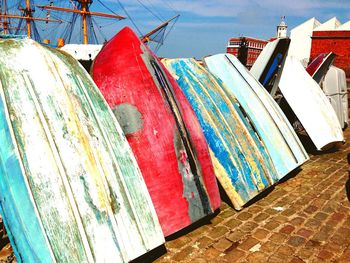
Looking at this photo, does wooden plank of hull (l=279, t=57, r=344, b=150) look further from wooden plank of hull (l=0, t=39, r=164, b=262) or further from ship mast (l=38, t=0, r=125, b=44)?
ship mast (l=38, t=0, r=125, b=44)

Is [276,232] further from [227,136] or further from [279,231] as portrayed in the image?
[227,136]

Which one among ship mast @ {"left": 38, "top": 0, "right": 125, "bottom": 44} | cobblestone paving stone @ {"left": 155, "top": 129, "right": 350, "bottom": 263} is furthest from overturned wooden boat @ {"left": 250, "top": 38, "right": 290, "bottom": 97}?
ship mast @ {"left": 38, "top": 0, "right": 125, "bottom": 44}

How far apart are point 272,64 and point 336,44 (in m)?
12.7

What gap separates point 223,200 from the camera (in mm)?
3219

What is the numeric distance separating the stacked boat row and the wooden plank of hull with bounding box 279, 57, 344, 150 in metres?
1.43

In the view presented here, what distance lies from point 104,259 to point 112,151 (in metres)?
0.76

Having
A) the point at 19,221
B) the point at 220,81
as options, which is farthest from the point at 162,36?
the point at 19,221

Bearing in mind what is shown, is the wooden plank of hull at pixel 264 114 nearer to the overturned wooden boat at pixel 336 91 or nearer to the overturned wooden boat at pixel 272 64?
the overturned wooden boat at pixel 272 64

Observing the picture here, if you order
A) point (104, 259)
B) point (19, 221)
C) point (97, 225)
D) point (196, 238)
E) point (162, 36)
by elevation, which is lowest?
point (196, 238)

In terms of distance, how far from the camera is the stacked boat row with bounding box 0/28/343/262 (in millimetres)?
1832

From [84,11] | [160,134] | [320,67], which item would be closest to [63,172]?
[160,134]

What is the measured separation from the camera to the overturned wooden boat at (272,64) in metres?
4.56

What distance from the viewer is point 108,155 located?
2.19 metres

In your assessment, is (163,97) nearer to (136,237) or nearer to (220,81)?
(136,237)
